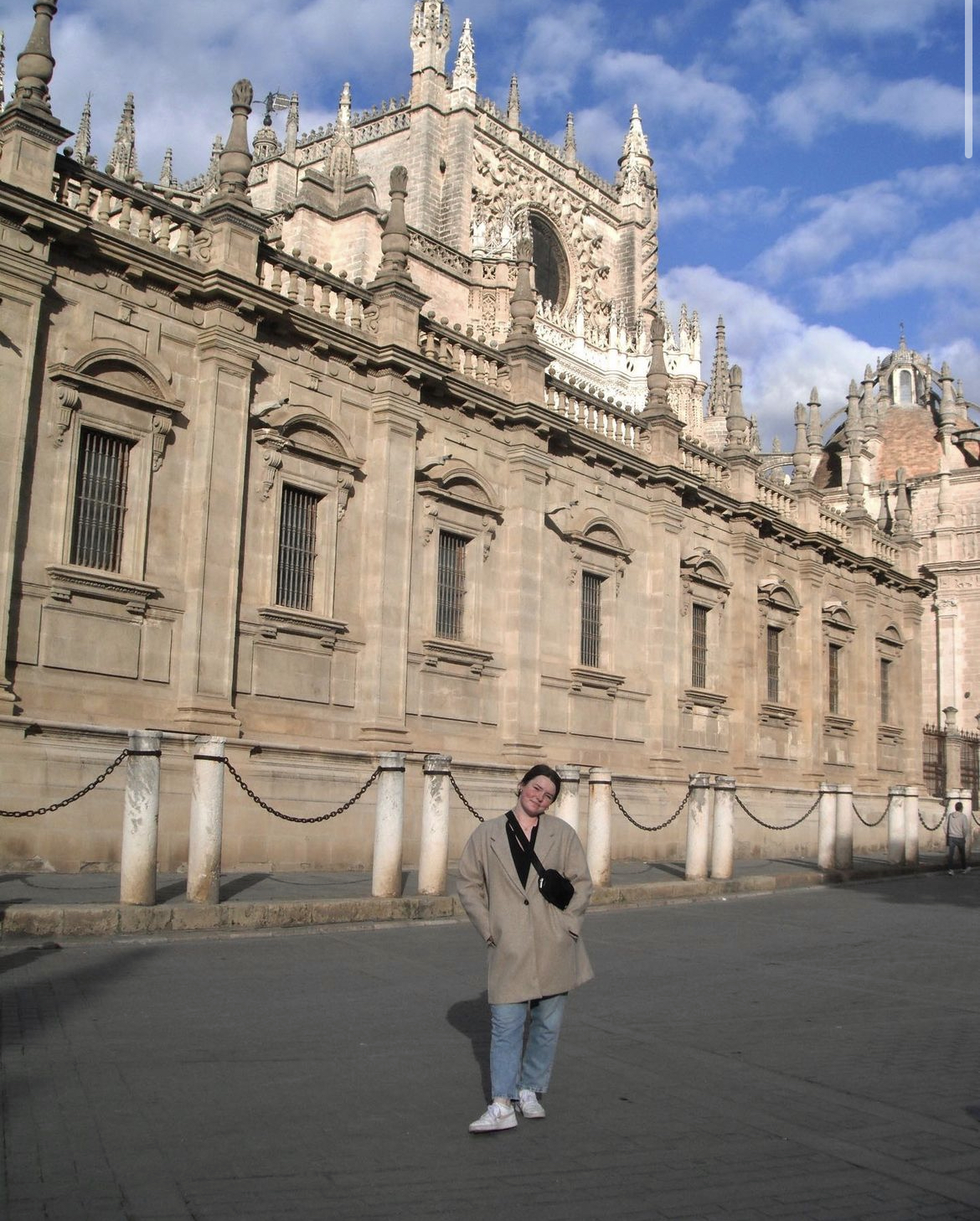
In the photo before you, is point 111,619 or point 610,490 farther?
point 610,490

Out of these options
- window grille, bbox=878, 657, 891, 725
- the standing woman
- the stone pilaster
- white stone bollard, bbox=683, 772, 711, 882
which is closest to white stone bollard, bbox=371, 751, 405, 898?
the stone pilaster

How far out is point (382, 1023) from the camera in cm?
749

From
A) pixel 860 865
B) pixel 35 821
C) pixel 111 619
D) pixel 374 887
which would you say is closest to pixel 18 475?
pixel 111 619

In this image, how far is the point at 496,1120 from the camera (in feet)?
17.5

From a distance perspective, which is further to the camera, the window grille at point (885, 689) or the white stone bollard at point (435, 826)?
the window grille at point (885, 689)

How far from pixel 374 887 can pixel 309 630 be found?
5015 mm

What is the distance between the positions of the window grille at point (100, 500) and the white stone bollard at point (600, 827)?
21.6 ft

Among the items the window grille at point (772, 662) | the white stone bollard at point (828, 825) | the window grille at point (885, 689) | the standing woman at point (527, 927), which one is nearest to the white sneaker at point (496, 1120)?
the standing woman at point (527, 927)

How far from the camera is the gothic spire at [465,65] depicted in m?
62.2

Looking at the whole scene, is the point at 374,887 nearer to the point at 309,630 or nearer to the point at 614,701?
the point at 309,630

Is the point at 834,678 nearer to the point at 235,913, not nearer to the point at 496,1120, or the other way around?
the point at 235,913

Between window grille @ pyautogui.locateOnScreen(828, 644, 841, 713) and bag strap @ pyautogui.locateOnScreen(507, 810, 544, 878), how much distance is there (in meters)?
26.5

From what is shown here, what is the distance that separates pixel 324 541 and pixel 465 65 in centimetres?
5266

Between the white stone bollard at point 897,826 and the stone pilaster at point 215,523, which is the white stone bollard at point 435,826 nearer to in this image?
the stone pilaster at point 215,523
